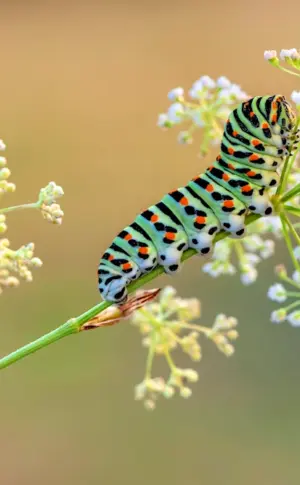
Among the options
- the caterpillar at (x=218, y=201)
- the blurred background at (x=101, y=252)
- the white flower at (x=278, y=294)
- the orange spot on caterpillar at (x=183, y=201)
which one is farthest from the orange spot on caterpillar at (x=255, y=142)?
the blurred background at (x=101, y=252)

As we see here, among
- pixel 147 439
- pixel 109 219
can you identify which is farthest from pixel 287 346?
pixel 109 219

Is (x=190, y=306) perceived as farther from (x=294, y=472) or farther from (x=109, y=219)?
(x=109, y=219)

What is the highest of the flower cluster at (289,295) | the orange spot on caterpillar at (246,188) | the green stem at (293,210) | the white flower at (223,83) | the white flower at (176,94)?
the white flower at (176,94)

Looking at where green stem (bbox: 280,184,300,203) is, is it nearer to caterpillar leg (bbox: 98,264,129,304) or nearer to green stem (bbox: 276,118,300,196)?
green stem (bbox: 276,118,300,196)

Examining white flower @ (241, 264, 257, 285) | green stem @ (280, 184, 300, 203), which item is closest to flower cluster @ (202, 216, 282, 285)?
white flower @ (241, 264, 257, 285)

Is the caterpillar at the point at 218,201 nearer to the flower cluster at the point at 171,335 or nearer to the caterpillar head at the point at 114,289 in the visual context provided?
the caterpillar head at the point at 114,289

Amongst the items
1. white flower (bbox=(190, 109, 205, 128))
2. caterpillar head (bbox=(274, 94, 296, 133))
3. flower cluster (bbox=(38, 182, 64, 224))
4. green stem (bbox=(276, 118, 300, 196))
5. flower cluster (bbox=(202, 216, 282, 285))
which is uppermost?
white flower (bbox=(190, 109, 205, 128))

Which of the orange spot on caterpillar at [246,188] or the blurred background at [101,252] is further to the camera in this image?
the blurred background at [101,252]

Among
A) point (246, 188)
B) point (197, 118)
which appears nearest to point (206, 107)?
point (197, 118)
